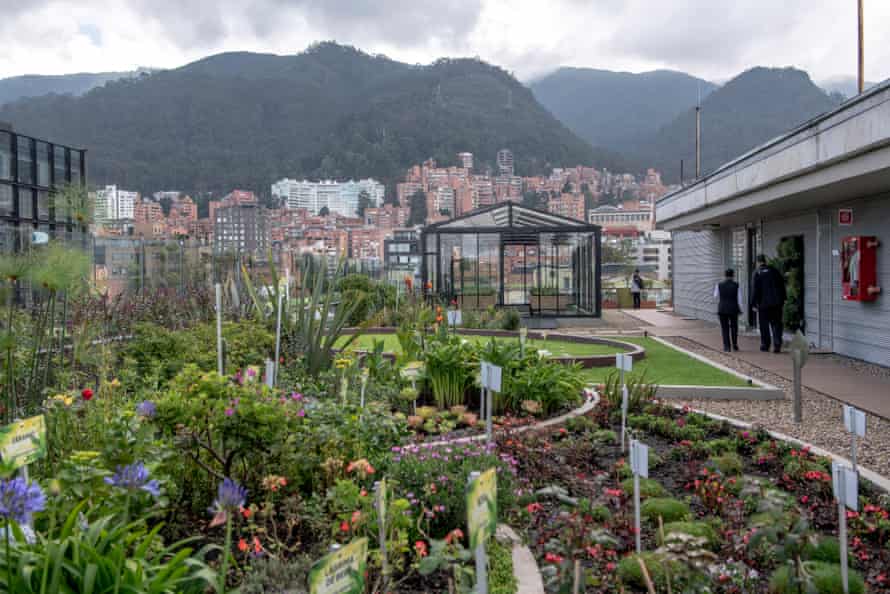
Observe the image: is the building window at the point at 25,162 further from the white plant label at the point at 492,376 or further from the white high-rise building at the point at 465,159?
the white high-rise building at the point at 465,159

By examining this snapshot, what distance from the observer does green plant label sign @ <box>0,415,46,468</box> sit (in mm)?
2453

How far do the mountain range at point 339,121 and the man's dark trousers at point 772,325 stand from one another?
49.5m

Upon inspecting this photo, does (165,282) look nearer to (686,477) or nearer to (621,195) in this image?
(686,477)

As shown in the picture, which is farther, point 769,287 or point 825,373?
point 769,287

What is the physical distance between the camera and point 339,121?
78062 mm

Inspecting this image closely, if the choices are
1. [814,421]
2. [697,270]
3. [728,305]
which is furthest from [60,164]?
[814,421]

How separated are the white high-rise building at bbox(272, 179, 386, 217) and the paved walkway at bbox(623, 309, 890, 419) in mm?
55746

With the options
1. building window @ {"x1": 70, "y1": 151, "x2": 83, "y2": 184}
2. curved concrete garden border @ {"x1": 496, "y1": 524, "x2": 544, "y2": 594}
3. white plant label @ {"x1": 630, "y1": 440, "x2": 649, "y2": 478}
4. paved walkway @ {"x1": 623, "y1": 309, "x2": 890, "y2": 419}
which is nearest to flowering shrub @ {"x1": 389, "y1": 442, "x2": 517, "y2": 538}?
curved concrete garden border @ {"x1": 496, "y1": 524, "x2": 544, "y2": 594}

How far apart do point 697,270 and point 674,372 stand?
12.0m

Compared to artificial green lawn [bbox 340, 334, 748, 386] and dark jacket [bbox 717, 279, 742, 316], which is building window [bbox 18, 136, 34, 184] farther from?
dark jacket [bbox 717, 279, 742, 316]

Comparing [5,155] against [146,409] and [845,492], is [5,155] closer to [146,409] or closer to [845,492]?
[146,409]

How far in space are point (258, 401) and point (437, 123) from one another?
259ft

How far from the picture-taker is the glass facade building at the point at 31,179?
23.6m

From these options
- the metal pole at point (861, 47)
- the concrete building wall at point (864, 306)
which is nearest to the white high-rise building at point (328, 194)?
the concrete building wall at point (864, 306)
